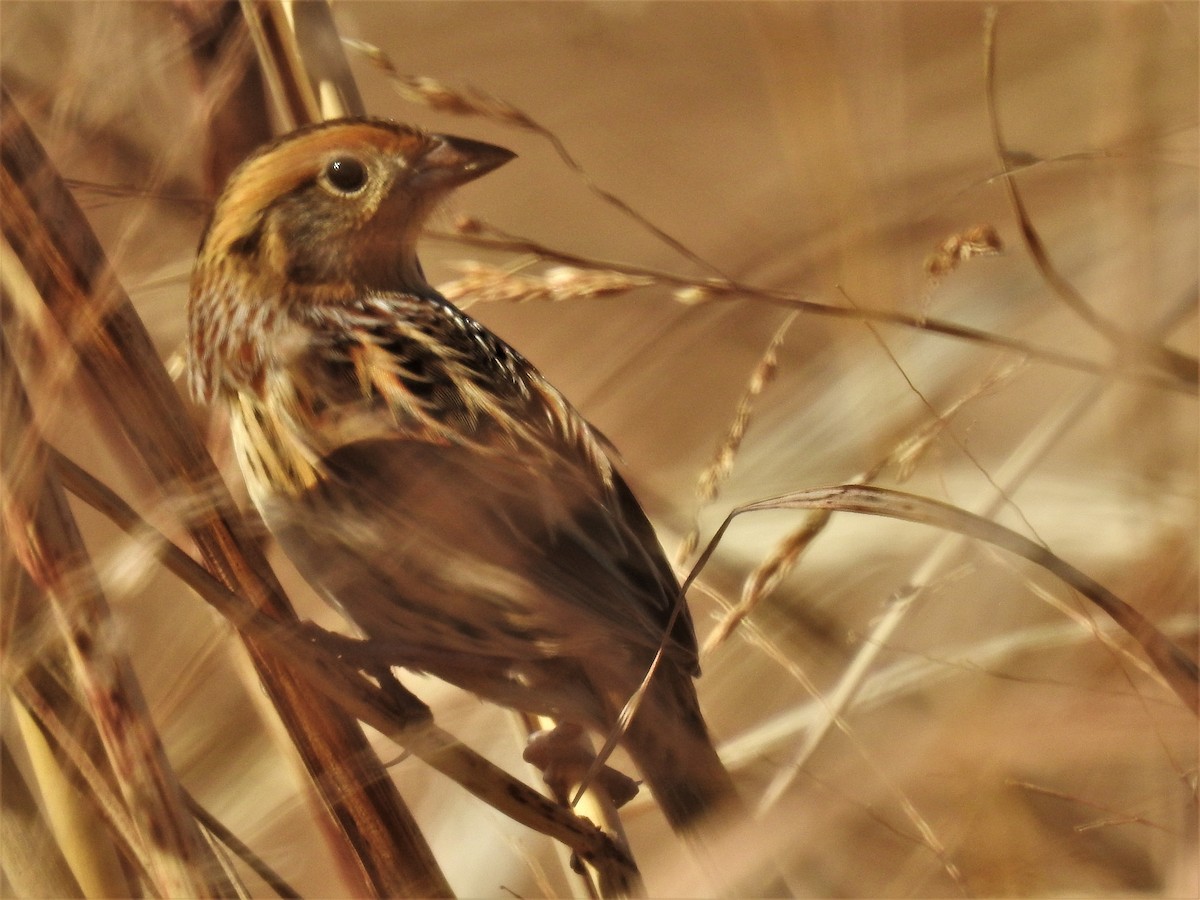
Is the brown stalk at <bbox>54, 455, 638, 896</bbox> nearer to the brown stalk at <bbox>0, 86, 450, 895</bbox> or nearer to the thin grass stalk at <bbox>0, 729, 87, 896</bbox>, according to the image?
the brown stalk at <bbox>0, 86, 450, 895</bbox>

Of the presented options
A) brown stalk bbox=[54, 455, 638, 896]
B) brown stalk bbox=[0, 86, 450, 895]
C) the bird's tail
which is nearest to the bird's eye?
brown stalk bbox=[0, 86, 450, 895]

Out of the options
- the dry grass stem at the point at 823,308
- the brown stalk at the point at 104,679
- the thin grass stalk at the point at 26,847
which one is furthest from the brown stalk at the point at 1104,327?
the thin grass stalk at the point at 26,847

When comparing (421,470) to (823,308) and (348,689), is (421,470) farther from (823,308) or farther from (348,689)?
(823,308)

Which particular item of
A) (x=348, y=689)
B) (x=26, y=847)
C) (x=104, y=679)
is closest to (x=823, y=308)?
(x=348, y=689)

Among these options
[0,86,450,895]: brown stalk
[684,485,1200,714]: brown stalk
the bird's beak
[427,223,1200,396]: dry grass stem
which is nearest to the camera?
[684,485,1200,714]: brown stalk

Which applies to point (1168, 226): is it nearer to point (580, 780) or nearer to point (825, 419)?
point (825, 419)

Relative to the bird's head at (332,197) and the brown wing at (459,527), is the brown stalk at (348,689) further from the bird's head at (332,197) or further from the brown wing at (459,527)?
the bird's head at (332,197)

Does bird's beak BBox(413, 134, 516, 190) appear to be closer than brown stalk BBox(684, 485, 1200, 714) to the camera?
No

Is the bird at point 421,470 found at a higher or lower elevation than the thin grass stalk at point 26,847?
higher
